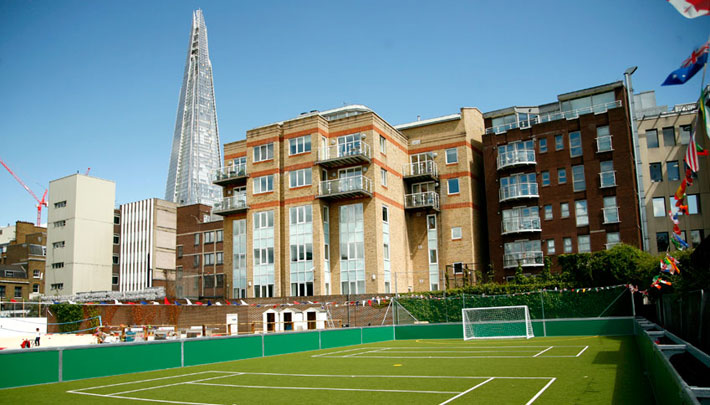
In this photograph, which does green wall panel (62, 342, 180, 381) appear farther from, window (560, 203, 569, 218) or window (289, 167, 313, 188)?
window (560, 203, 569, 218)

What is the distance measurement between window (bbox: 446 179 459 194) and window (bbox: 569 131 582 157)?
9982 millimetres

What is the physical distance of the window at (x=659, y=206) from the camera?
169 ft

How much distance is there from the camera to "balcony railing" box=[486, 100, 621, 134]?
49.8 m

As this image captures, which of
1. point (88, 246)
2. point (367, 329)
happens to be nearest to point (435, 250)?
point (367, 329)

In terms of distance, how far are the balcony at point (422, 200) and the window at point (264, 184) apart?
40.6ft

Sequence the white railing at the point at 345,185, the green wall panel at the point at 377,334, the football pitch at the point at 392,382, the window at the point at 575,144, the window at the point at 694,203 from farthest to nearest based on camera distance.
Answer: the window at the point at 694,203
the window at the point at 575,144
the white railing at the point at 345,185
the green wall panel at the point at 377,334
the football pitch at the point at 392,382

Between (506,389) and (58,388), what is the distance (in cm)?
1196

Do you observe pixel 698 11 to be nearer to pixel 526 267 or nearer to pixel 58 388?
pixel 58 388

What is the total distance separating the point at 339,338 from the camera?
30.0 meters

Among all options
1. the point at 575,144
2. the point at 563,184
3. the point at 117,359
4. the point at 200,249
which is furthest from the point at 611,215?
the point at 200,249

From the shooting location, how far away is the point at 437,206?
50.3 m

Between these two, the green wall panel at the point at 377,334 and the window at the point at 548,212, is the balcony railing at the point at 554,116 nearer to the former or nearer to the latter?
the window at the point at 548,212

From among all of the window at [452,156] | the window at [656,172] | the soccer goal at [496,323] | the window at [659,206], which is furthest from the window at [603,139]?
the soccer goal at [496,323]

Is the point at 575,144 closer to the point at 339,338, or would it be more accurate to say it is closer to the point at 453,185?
the point at 453,185
